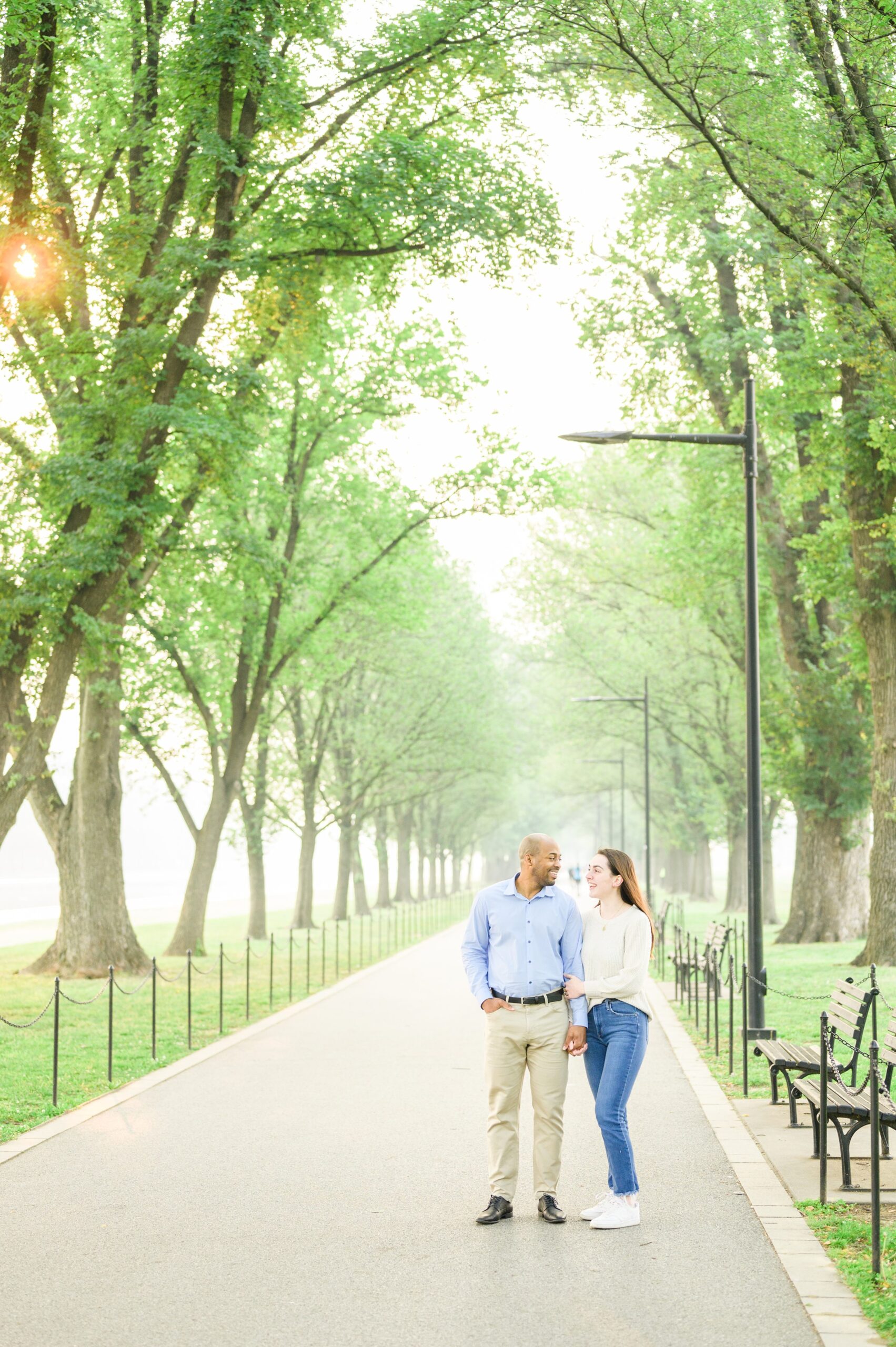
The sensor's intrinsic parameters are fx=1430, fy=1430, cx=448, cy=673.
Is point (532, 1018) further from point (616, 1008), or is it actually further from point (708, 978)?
point (708, 978)

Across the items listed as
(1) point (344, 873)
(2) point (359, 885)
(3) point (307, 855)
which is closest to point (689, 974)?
(3) point (307, 855)

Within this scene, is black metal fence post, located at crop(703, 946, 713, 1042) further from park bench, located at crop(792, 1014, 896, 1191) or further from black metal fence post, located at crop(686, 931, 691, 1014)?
park bench, located at crop(792, 1014, 896, 1191)

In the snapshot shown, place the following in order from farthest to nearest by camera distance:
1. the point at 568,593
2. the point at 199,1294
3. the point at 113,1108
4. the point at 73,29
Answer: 1. the point at 568,593
2. the point at 73,29
3. the point at 113,1108
4. the point at 199,1294

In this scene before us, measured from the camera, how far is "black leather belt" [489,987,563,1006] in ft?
22.6

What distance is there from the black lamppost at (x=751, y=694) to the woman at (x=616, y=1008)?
5989 mm

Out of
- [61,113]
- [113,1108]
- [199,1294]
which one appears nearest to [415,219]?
[61,113]

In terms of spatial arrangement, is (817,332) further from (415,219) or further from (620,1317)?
(620,1317)

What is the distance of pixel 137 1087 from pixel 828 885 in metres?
18.8

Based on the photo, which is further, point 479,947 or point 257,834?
point 257,834

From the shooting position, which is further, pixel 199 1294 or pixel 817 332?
pixel 817 332

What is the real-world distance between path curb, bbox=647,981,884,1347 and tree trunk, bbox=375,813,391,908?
4420 cm

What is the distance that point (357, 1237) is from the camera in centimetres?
672

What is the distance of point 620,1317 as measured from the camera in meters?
5.43

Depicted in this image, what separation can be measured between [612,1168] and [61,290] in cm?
1260
